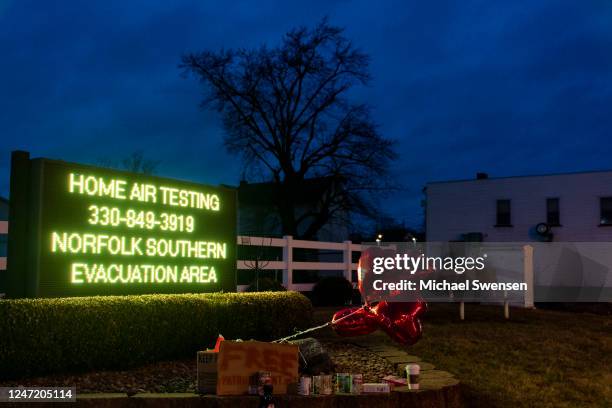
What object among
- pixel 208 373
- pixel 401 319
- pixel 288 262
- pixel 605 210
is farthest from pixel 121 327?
pixel 605 210

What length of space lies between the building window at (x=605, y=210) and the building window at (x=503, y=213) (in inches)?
182

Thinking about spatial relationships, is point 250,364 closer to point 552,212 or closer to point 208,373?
point 208,373

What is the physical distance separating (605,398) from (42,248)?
6.73 metres

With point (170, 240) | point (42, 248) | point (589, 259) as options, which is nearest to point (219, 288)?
point (170, 240)

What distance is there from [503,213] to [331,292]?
19.7m

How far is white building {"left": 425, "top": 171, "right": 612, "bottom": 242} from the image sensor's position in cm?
3356

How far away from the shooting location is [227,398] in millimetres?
6176

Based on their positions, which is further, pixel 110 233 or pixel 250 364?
pixel 110 233

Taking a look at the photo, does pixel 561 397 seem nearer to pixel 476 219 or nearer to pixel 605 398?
pixel 605 398

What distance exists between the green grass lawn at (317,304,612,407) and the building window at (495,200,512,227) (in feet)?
70.7

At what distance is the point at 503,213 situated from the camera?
119ft

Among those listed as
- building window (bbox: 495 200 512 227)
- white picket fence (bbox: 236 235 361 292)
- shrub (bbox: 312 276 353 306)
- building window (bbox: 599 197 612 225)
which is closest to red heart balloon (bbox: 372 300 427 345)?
white picket fence (bbox: 236 235 361 292)

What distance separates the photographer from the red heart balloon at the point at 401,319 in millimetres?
6840

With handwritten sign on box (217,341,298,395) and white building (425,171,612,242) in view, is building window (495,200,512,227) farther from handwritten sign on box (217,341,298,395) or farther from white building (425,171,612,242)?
handwritten sign on box (217,341,298,395)
